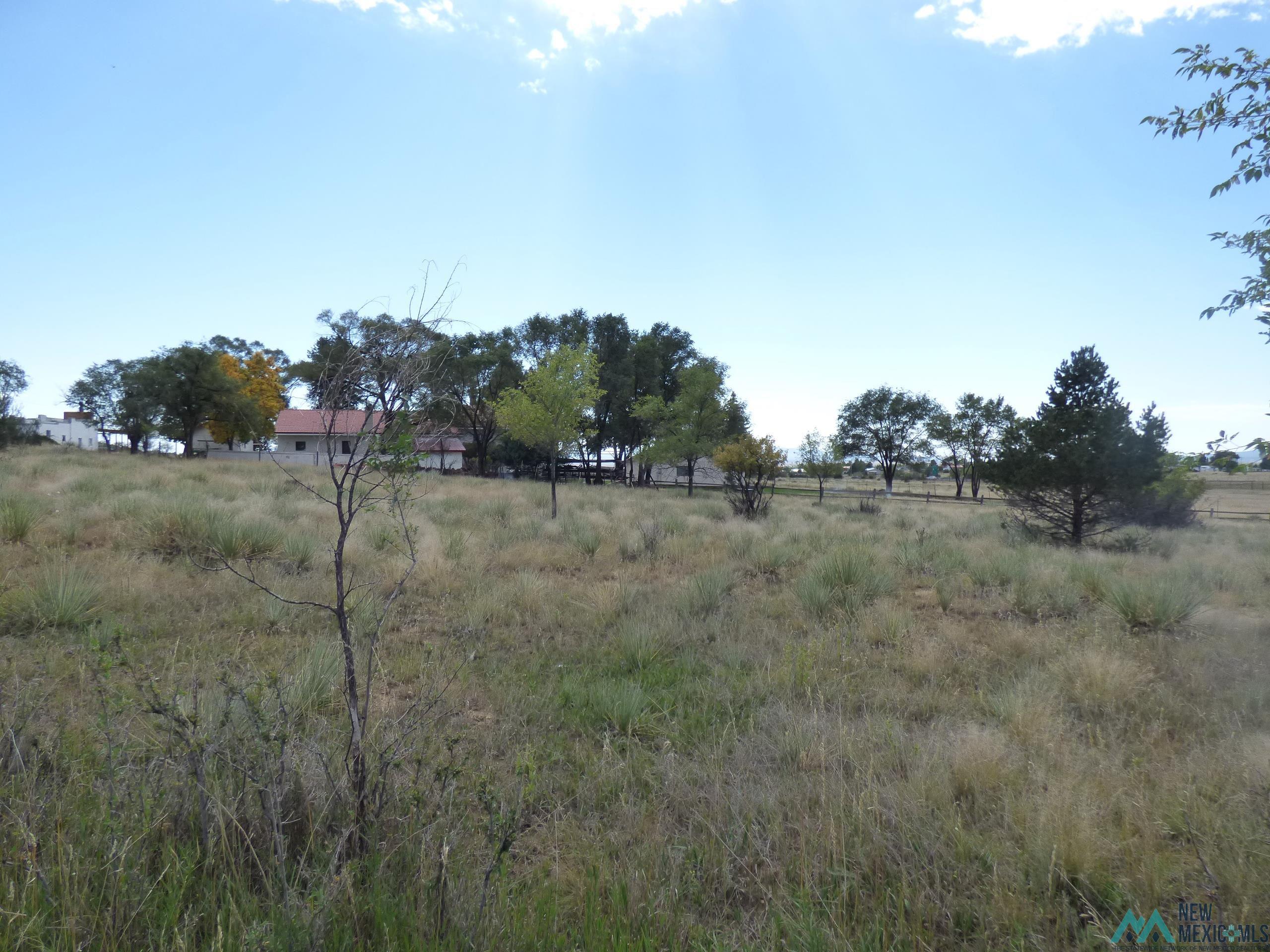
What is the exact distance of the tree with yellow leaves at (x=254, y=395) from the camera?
131 feet

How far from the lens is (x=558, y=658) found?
5.76 meters

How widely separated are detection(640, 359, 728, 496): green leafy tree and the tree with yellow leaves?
1017 inches

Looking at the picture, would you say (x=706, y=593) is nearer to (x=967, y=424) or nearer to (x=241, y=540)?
(x=241, y=540)

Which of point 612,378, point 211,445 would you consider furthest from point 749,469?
point 211,445

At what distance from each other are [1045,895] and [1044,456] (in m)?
15.2

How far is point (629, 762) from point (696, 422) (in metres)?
32.4

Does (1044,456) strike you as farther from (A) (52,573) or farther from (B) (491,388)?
(B) (491,388)

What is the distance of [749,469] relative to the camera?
21.8 metres

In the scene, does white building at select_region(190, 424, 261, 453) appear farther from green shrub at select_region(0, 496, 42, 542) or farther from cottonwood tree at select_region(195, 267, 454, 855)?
cottonwood tree at select_region(195, 267, 454, 855)

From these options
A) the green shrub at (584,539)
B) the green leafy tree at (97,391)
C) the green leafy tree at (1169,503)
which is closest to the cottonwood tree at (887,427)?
the green leafy tree at (1169,503)

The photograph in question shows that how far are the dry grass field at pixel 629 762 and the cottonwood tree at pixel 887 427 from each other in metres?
46.8

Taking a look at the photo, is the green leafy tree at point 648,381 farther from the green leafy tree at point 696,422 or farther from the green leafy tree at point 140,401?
the green leafy tree at point 140,401

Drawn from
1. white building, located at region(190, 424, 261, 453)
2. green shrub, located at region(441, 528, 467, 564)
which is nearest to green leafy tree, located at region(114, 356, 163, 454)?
white building, located at region(190, 424, 261, 453)

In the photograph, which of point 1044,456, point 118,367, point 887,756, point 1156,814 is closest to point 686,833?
point 887,756
